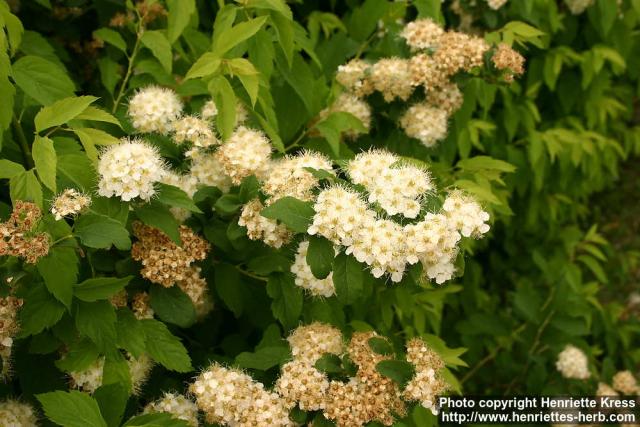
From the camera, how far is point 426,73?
276cm

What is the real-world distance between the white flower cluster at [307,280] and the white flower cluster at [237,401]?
355mm

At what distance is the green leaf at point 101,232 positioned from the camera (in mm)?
1890

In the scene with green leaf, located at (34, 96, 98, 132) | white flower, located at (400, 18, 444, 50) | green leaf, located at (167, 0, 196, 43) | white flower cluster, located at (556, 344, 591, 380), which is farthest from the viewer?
white flower cluster, located at (556, 344, 591, 380)

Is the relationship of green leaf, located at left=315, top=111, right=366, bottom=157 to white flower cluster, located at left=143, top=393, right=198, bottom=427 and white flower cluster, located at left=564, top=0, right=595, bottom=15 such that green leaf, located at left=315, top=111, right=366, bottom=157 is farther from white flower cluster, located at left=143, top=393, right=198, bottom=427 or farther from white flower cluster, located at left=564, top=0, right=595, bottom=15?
white flower cluster, located at left=564, top=0, right=595, bottom=15

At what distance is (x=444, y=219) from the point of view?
197 cm

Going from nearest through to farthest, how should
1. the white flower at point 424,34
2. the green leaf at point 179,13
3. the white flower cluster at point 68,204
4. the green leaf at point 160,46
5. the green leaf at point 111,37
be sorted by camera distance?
the white flower cluster at point 68,204
the green leaf at point 179,13
the green leaf at point 160,46
the green leaf at point 111,37
the white flower at point 424,34

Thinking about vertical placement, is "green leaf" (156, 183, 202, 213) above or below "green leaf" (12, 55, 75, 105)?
below

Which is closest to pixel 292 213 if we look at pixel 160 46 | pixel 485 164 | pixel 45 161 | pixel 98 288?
pixel 98 288

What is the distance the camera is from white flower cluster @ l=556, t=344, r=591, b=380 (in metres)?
3.96

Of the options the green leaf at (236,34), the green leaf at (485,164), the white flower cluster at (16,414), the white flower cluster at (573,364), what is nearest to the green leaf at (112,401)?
the white flower cluster at (16,414)

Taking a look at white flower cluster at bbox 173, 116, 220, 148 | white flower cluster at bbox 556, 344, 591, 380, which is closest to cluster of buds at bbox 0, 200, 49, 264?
white flower cluster at bbox 173, 116, 220, 148

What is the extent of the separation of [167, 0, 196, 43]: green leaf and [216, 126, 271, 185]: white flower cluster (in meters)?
0.40

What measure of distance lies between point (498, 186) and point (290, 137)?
1.64 meters

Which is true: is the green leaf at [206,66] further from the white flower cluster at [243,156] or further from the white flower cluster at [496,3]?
the white flower cluster at [496,3]
